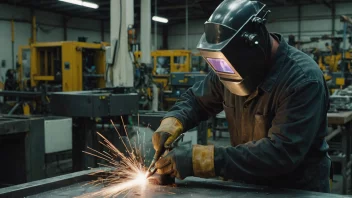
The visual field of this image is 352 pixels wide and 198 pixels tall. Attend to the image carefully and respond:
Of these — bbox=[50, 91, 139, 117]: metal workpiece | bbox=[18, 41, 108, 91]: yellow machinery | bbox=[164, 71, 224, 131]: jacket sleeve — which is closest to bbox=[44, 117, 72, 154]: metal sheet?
bbox=[50, 91, 139, 117]: metal workpiece

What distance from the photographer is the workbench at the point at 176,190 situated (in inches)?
72.5

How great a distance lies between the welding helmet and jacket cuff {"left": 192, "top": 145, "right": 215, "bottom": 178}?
332 millimetres

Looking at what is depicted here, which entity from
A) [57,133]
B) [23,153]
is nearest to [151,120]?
[57,133]

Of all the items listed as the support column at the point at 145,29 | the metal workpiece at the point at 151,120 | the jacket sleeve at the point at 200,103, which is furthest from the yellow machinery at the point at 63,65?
the jacket sleeve at the point at 200,103

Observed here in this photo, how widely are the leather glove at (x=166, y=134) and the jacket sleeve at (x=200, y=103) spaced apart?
0.05 metres

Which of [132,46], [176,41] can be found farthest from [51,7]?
[132,46]

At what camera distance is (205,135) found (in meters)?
6.11

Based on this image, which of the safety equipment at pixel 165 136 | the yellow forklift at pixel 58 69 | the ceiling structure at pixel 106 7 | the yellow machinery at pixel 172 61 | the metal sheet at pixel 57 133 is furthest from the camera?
the ceiling structure at pixel 106 7

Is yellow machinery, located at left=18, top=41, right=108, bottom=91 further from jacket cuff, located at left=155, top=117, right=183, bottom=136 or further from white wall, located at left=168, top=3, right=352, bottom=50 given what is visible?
white wall, located at left=168, top=3, right=352, bottom=50

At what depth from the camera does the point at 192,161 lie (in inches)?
72.4

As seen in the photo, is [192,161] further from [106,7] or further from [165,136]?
[106,7]

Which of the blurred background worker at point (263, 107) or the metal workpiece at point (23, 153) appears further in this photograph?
the metal workpiece at point (23, 153)

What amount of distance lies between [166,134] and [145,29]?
25.2 ft

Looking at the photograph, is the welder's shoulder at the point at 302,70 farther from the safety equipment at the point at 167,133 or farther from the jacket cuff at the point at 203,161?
the safety equipment at the point at 167,133
